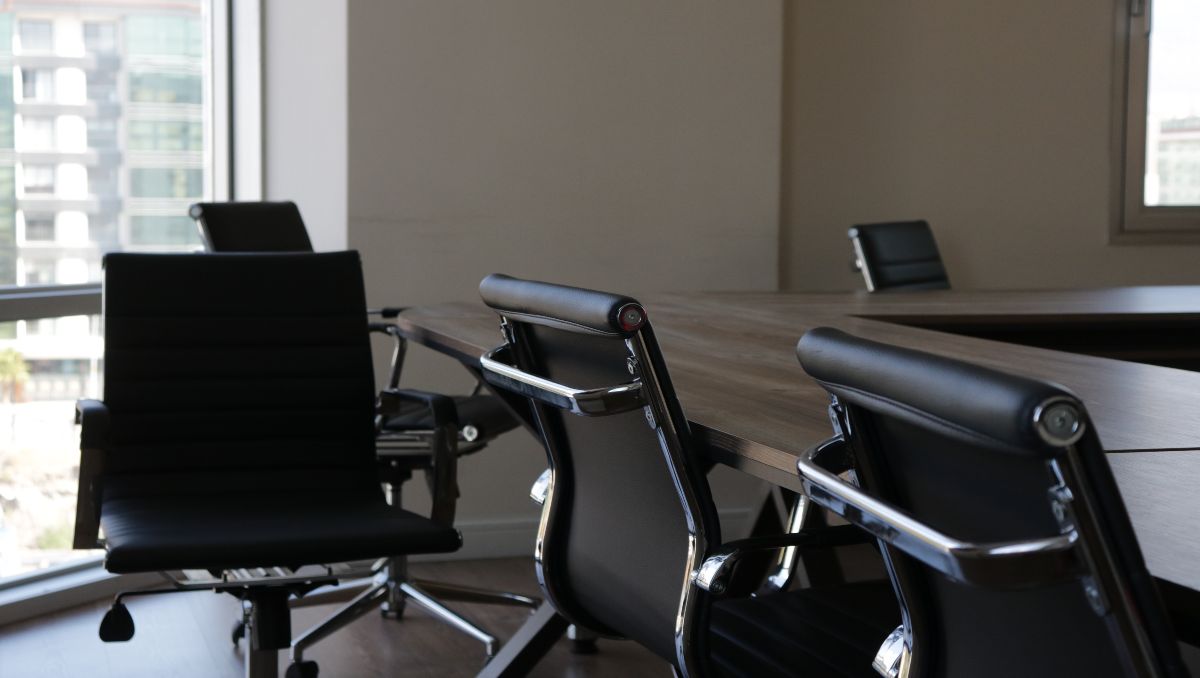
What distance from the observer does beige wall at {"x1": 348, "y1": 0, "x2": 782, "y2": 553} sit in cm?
385

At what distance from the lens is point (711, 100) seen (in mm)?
4191

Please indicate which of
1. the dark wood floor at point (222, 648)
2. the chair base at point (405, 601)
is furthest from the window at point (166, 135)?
the chair base at point (405, 601)

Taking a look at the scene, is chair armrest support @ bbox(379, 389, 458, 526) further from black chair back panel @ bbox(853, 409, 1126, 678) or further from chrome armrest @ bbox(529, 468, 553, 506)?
black chair back panel @ bbox(853, 409, 1126, 678)

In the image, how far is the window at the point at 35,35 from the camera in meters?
3.50

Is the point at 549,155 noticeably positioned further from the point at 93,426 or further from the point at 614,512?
the point at 614,512

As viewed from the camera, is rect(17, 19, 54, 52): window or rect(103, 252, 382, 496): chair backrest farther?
rect(17, 19, 54, 52): window

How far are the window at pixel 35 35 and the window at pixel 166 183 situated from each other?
17.3 inches

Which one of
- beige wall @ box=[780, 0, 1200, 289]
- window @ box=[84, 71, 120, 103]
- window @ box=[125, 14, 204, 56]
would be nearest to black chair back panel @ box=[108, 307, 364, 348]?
window @ box=[84, 71, 120, 103]

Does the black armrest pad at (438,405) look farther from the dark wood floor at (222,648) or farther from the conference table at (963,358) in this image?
the dark wood floor at (222,648)

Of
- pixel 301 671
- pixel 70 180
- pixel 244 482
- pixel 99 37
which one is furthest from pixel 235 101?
pixel 301 671

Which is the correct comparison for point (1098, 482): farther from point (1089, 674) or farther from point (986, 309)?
point (986, 309)

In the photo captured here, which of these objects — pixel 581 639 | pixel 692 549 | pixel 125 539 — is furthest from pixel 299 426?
pixel 692 549

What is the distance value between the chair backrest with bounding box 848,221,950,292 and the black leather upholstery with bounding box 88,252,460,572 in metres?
1.88

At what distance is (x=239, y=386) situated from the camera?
8.58 ft
